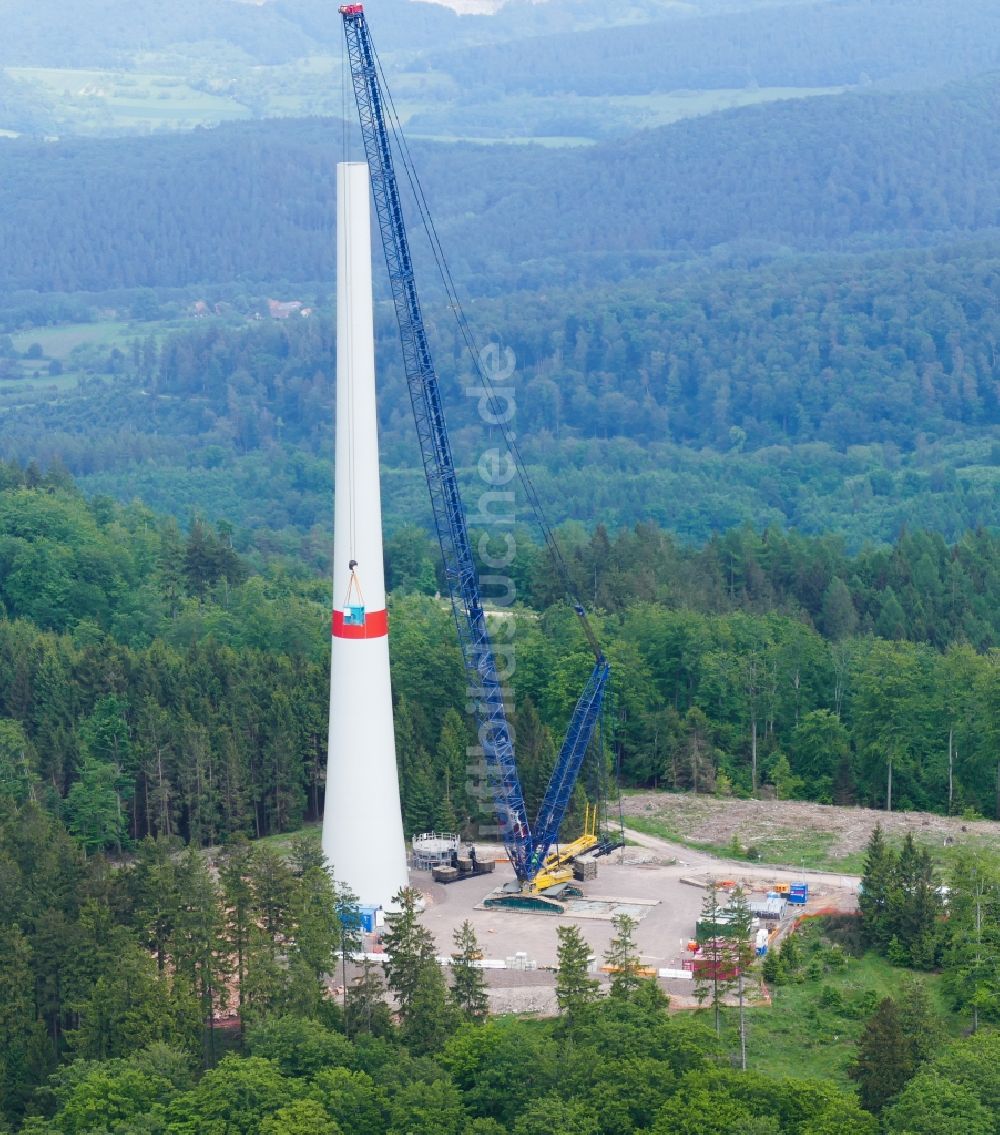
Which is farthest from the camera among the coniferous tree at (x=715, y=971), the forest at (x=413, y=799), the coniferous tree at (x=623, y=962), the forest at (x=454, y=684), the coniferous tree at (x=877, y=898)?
the forest at (x=454, y=684)

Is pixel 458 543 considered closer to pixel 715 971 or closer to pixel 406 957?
pixel 406 957

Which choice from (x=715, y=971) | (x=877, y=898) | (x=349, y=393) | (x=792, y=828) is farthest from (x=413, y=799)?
(x=715, y=971)

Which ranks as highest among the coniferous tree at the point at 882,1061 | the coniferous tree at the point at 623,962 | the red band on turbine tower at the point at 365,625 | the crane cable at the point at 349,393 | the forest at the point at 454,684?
the crane cable at the point at 349,393

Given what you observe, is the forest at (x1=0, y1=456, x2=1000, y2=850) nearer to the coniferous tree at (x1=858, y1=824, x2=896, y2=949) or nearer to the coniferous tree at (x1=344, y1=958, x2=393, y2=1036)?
the coniferous tree at (x1=858, y1=824, x2=896, y2=949)

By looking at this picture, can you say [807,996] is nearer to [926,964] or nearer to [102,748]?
[926,964]

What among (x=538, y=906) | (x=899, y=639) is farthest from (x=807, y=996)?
(x=899, y=639)

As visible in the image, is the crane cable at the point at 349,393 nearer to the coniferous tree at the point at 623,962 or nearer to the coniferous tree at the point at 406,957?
the coniferous tree at the point at 406,957

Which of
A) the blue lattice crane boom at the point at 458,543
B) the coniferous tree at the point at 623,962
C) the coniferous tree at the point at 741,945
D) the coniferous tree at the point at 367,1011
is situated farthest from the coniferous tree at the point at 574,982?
the blue lattice crane boom at the point at 458,543

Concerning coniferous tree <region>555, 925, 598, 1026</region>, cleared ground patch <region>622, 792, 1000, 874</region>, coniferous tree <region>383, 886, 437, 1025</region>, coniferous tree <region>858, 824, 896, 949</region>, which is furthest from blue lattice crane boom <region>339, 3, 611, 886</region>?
coniferous tree <region>555, 925, 598, 1026</region>

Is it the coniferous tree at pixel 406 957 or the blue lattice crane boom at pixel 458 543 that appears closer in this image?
the coniferous tree at pixel 406 957
